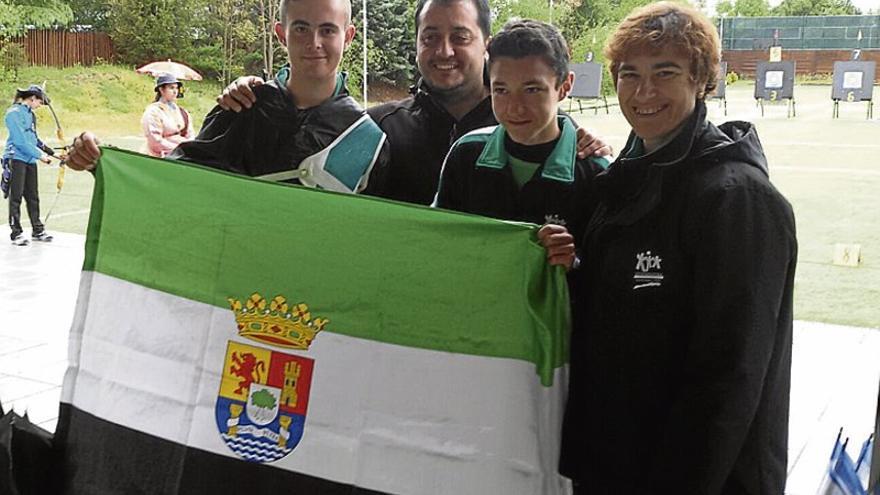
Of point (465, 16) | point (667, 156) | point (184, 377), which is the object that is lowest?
point (184, 377)

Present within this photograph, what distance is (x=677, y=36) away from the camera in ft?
4.80

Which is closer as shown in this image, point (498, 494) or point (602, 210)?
point (602, 210)

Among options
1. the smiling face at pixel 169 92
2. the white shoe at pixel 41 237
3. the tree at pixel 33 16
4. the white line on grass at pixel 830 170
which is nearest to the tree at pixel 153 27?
the smiling face at pixel 169 92

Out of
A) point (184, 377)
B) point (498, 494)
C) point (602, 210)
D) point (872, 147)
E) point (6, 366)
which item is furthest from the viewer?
point (872, 147)

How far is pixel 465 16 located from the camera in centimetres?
213

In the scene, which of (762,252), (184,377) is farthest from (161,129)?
(762,252)

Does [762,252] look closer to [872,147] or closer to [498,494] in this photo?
[498,494]

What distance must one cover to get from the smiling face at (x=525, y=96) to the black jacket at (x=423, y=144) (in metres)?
0.37

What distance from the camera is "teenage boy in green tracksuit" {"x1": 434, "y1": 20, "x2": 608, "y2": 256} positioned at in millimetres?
1775

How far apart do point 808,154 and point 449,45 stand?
3.40 m

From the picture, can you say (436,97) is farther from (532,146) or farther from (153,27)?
(153,27)

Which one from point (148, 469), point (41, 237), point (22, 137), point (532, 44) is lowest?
point (41, 237)

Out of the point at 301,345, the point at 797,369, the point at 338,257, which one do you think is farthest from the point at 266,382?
the point at 797,369

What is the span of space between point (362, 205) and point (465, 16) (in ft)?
1.90
